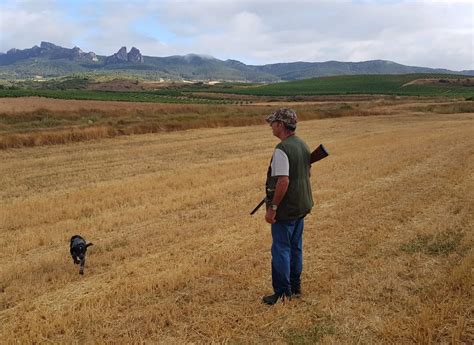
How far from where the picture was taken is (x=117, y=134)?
1061 inches

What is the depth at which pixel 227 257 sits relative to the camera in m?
7.38

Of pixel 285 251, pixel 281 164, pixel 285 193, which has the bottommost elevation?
pixel 285 251

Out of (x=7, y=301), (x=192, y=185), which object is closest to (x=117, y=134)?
(x=192, y=185)

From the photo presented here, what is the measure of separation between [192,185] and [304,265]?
752 cm

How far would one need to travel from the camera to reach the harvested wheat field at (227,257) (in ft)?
16.8

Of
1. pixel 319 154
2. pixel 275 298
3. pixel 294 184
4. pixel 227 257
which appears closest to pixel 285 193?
pixel 294 184

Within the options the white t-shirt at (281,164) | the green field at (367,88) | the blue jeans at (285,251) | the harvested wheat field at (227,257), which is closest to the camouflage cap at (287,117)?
the white t-shirt at (281,164)

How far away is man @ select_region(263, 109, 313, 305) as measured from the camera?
17.4 ft

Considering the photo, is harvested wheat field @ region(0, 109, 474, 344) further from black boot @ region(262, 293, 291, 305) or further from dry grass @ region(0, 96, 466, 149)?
dry grass @ region(0, 96, 466, 149)

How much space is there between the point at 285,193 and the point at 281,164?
367 mm

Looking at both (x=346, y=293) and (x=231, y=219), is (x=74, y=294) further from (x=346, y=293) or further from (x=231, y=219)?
(x=231, y=219)

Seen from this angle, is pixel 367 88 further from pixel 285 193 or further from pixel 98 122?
A: pixel 285 193

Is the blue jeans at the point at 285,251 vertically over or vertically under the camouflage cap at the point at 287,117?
under

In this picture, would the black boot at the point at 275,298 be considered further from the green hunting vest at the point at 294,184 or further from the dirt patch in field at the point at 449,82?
the dirt patch in field at the point at 449,82
